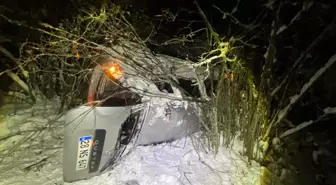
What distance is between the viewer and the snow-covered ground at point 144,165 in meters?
4.86

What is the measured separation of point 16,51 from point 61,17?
62.6 inches

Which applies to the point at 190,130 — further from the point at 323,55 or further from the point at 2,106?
the point at 2,106

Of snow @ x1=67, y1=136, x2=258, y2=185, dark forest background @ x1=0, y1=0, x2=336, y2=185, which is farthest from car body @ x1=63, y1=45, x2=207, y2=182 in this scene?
dark forest background @ x1=0, y1=0, x2=336, y2=185

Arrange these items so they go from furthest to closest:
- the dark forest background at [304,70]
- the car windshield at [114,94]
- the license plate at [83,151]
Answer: the dark forest background at [304,70] < the car windshield at [114,94] < the license plate at [83,151]

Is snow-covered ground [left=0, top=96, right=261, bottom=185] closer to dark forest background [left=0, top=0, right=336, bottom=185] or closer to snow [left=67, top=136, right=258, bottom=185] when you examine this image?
snow [left=67, top=136, right=258, bottom=185]

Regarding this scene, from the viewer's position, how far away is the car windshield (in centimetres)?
477

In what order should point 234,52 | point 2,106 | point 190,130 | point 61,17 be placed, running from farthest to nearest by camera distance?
1. point 61,17
2. point 2,106
3. point 190,130
4. point 234,52

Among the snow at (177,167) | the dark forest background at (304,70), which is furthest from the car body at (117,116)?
the dark forest background at (304,70)

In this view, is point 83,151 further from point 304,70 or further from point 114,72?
point 304,70

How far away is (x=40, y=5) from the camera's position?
8648 millimetres

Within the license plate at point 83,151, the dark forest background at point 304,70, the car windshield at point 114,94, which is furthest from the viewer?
the dark forest background at point 304,70

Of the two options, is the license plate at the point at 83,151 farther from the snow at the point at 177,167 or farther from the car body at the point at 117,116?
the snow at the point at 177,167

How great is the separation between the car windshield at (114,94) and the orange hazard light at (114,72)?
7 centimetres

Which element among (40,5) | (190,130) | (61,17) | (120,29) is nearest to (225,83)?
(190,130)
